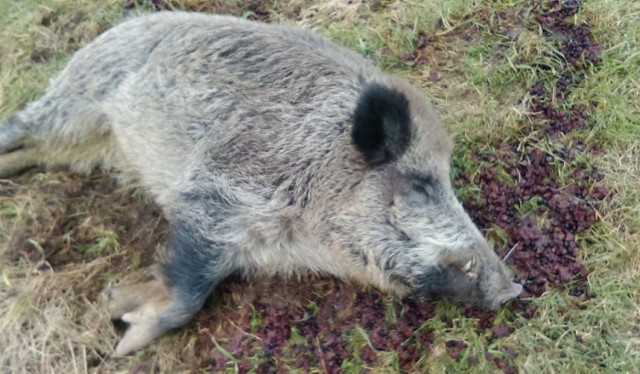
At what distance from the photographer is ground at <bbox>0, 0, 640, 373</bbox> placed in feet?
12.6

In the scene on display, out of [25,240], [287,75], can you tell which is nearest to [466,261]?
[287,75]

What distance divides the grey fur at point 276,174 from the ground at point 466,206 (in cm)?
21

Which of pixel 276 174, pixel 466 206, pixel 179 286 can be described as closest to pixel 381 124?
pixel 276 174

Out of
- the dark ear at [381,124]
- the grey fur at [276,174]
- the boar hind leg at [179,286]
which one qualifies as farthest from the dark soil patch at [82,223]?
the dark ear at [381,124]

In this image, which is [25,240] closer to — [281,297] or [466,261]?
[281,297]

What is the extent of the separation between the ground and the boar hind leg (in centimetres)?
11

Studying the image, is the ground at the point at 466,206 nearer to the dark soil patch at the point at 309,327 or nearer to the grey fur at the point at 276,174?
the dark soil patch at the point at 309,327

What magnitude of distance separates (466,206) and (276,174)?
126 centimetres

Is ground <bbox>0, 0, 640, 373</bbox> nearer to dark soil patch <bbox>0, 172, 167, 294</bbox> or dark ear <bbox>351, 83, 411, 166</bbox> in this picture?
dark soil patch <bbox>0, 172, 167, 294</bbox>

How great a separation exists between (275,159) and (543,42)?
2376 mm

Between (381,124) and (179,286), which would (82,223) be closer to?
(179,286)

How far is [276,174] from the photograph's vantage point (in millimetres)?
3805

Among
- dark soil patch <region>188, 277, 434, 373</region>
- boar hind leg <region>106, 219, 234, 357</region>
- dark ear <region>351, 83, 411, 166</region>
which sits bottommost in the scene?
dark soil patch <region>188, 277, 434, 373</region>

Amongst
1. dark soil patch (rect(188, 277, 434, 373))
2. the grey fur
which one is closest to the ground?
dark soil patch (rect(188, 277, 434, 373))
